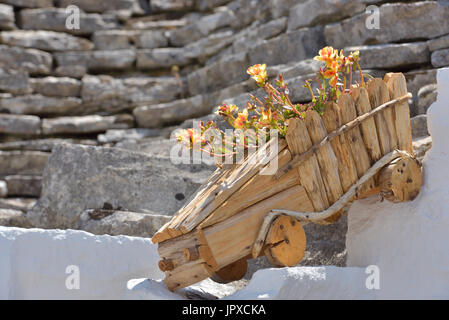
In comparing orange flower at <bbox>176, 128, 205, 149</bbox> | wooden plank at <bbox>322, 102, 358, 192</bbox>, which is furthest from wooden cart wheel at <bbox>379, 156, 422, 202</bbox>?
orange flower at <bbox>176, 128, 205, 149</bbox>

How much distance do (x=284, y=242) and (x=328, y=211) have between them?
219mm

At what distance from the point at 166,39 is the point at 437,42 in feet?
10.8

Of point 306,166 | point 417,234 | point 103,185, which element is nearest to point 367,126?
point 306,166

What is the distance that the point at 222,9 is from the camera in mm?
6117

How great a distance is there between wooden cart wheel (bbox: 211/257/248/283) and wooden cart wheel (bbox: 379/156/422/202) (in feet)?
2.08

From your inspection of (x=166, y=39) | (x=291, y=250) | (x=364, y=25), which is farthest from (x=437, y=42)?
(x=166, y=39)

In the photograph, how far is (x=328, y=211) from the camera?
7.09 ft

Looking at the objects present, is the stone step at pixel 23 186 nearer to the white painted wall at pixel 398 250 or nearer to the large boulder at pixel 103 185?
the large boulder at pixel 103 185

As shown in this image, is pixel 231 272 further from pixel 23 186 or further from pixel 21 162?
pixel 21 162

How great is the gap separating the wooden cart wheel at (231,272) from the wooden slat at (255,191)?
0.88ft

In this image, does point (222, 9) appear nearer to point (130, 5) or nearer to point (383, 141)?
point (130, 5)

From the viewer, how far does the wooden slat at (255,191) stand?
6.61 feet

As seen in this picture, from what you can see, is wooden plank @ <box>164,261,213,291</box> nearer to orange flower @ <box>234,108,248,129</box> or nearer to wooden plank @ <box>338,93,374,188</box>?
orange flower @ <box>234,108,248,129</box>

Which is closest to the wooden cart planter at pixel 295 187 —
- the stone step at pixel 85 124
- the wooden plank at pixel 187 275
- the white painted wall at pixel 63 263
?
the wooden plank at pixel 187 275
